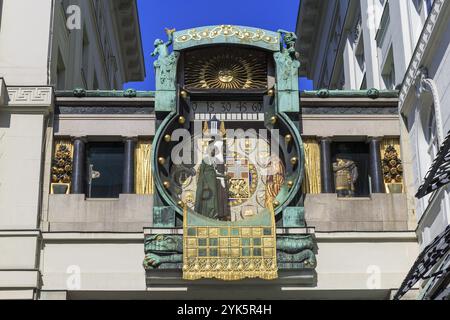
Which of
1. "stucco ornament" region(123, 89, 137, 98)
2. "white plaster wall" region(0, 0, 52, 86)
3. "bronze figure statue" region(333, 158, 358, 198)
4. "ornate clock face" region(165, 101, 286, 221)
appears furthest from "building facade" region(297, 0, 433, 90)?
"white plaster wall" region(0, 0, 52, 86)

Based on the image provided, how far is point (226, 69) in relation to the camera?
84.9 ft

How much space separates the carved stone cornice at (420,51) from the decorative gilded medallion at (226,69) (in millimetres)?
3599

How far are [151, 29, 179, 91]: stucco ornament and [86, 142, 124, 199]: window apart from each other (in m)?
1.95

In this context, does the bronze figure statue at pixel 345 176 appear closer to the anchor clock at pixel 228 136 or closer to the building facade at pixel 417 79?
the anchor clock at pixel 228 136

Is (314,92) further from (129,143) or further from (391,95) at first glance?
(129,143)

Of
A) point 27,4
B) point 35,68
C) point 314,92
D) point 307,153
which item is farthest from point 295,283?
point 27,4

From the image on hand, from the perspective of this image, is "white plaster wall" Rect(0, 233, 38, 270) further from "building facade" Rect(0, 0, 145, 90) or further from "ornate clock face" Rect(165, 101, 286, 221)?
"building facade" Rect(0, 0, 145, 90)

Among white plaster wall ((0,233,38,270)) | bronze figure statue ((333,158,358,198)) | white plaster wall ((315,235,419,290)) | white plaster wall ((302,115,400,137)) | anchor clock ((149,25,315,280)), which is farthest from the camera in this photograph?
white plaster wall ((302,115,400,137))

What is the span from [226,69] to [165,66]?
1679 mm

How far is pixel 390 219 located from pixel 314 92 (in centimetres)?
390

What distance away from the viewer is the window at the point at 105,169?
2511cm

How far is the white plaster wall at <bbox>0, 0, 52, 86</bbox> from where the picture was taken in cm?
2538

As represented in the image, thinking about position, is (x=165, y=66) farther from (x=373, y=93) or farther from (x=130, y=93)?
(x=373, y=93)
